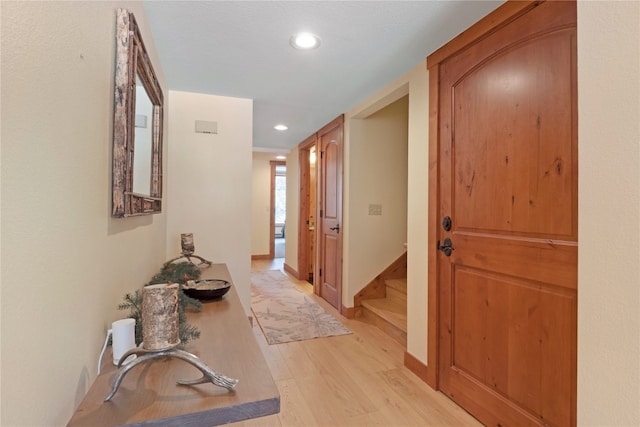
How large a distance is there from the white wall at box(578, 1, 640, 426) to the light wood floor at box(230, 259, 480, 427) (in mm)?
1209

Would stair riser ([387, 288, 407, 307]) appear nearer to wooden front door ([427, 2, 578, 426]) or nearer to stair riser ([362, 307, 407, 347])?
stair riser ([362, 307, 407, 347])

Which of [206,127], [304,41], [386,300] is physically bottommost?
[386,300]

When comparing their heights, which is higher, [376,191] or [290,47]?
[290,47]

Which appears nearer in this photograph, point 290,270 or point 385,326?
point 385,326

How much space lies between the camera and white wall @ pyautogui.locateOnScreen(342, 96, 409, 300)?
3441 mm

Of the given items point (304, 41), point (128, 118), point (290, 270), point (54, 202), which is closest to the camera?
point (54, 202)

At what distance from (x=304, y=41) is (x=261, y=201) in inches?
210

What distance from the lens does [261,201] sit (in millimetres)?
7082

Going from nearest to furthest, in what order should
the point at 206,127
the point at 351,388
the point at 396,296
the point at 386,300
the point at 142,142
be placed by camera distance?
the point at 142,142
the point at 351,388
the point at 206,127
the point at 396,296
the point at 386,300

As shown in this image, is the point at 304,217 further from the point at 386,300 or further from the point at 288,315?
the point at 386,300

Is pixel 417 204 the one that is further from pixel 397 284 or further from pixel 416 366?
pixel 397 284

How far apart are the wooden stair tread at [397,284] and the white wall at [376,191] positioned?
0.57 feet

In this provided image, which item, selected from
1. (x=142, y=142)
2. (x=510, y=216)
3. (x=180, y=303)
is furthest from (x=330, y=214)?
(x=180, y=303)

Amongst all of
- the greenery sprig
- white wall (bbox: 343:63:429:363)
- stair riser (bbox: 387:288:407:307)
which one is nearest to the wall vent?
the greenery sprig
